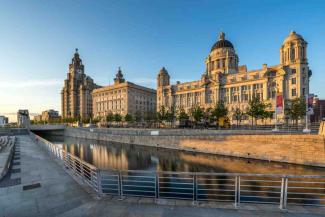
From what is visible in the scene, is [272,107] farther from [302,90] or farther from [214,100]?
[214,100]

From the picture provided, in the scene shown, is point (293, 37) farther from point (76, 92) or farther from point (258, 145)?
point (76, 92)

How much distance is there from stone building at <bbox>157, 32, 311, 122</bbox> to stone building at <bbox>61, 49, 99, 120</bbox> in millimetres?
72646

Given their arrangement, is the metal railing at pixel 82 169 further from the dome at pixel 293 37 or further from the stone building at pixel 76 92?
the stone building at pixel 76 92

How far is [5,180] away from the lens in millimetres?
9750

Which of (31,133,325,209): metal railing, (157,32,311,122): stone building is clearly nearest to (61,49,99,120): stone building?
(157,32,311,122): stone building

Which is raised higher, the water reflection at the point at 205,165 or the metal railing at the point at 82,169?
the metal railing at the point at 82,169

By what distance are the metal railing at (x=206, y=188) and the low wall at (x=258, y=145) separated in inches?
298

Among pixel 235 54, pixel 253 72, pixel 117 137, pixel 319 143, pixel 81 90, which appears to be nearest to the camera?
pixel 319 143

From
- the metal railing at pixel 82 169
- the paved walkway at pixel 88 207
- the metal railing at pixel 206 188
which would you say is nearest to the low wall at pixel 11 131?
the metal railing at pixel 206 188

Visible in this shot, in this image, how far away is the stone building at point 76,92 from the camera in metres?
141

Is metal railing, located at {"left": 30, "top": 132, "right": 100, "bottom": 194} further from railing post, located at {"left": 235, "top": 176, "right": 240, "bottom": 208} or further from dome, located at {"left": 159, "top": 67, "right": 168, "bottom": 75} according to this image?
dome, located at {"left": 159, "top": 67, "right": 168, "bottom": 75}

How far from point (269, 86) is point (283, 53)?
1259 centimetres

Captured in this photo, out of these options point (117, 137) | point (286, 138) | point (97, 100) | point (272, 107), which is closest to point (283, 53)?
point (272, 107)

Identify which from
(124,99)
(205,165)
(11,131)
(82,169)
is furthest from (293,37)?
(11,131)
